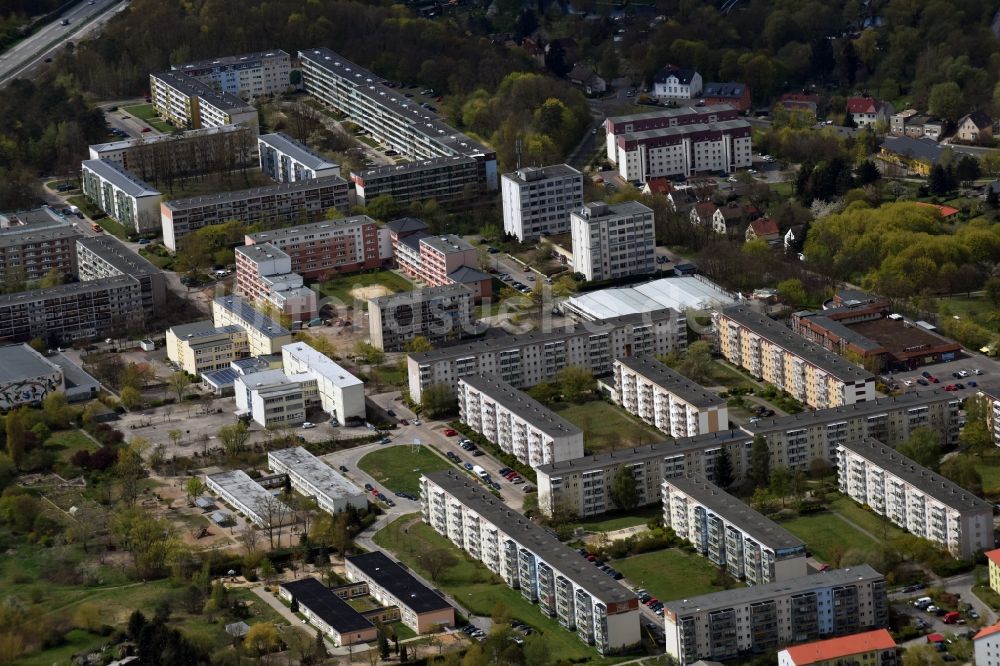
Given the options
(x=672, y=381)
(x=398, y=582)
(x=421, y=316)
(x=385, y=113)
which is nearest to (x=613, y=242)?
(x=421, y=316)

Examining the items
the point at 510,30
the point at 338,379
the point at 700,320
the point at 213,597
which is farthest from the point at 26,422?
the point at 510,30

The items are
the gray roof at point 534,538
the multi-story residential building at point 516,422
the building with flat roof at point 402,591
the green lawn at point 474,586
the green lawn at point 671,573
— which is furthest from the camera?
the multi-story residential building at point 516,422

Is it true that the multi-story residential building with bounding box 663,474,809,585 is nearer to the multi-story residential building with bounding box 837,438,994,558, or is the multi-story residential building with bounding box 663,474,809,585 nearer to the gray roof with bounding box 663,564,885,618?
the gray roof with bounding box 663,564,885,618

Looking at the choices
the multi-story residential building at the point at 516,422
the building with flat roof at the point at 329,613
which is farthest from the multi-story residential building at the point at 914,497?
the building with flat roof at the point at 329,613

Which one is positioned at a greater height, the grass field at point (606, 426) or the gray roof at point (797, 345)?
the gray roof at point (797, 345)

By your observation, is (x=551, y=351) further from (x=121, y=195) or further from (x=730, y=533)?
(x=121, y=195)

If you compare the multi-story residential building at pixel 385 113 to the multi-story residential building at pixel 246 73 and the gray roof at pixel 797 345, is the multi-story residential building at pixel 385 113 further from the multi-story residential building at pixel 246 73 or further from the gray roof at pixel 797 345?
the gray roof at pixel 797 345
